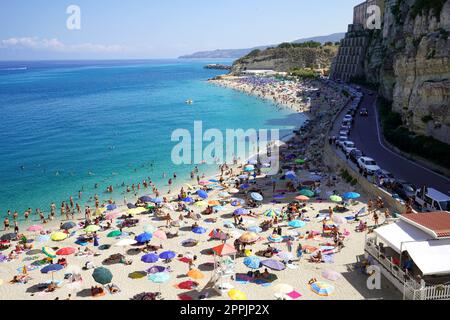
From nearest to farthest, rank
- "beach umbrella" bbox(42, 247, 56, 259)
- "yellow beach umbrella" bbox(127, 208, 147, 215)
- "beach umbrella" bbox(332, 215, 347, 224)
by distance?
"beach umbrella" bbox(42, 247, 56, 259) < "beach umbrella" bbox(332, 215, 347, 224) < "yellow beach umbrella" bbox(127, 208, 147, 215)

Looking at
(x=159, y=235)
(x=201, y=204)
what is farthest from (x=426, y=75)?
(x=159, y=235)

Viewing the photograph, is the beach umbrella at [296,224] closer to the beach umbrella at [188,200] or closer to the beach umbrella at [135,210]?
the beach umbrella at [188,200]

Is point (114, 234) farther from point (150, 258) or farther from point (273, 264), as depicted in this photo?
point (273, 264)

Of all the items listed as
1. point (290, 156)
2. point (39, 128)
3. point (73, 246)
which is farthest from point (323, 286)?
point (39, 128)

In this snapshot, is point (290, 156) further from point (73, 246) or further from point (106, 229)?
point (73, 246)

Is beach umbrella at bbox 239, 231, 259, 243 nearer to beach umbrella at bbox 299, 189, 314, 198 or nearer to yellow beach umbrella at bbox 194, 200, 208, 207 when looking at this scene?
yellow beach umbrella at bbox 194, 200, 208, 207

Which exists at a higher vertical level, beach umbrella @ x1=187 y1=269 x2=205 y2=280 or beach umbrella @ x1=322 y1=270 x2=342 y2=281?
beach umbrella @ x1=322 y1=270 x2=342 y2=281

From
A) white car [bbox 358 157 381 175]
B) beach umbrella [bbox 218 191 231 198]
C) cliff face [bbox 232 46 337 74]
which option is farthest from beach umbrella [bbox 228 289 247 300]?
cliff face [bbox 232 46 337 74]

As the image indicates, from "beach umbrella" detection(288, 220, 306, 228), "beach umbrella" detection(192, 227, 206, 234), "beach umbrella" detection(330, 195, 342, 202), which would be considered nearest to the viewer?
"beach umbrella" detection(288, 220, 306, 228)
